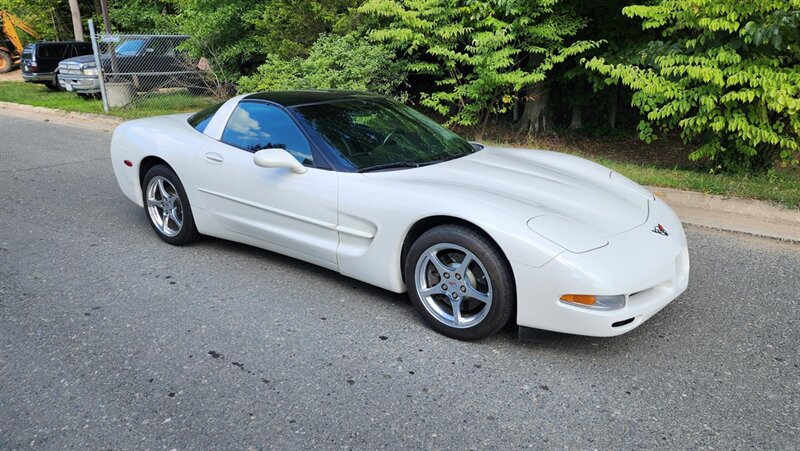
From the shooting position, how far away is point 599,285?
2.90m

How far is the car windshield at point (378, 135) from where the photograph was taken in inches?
155

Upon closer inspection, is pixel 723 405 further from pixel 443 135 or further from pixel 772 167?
pixel 772 167

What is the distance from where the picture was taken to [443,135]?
181 inches

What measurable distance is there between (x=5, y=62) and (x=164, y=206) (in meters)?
25.5

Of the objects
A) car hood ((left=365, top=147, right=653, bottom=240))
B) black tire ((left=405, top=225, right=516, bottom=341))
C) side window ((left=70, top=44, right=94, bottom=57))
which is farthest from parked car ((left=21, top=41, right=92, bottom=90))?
black tire ((left=405, top=225, right=516, bottom=341))

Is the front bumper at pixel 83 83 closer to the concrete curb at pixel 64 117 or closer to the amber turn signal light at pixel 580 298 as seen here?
the concrete curb at pixel 64 117

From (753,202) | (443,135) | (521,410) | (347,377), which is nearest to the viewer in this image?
(521,410)

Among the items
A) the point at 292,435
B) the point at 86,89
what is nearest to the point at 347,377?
the point at 292,435

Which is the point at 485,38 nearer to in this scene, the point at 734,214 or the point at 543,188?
the point at 734,214

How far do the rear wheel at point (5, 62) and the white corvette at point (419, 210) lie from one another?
24898 millimetres

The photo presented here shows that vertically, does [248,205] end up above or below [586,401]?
above

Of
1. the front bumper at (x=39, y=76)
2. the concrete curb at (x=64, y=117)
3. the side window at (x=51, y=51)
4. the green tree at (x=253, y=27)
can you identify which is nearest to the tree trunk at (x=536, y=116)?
the green tree at (x=253, y=27)

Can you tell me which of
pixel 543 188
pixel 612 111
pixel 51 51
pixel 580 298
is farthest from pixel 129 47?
pixel 580 298

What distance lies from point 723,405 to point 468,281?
1.33m
